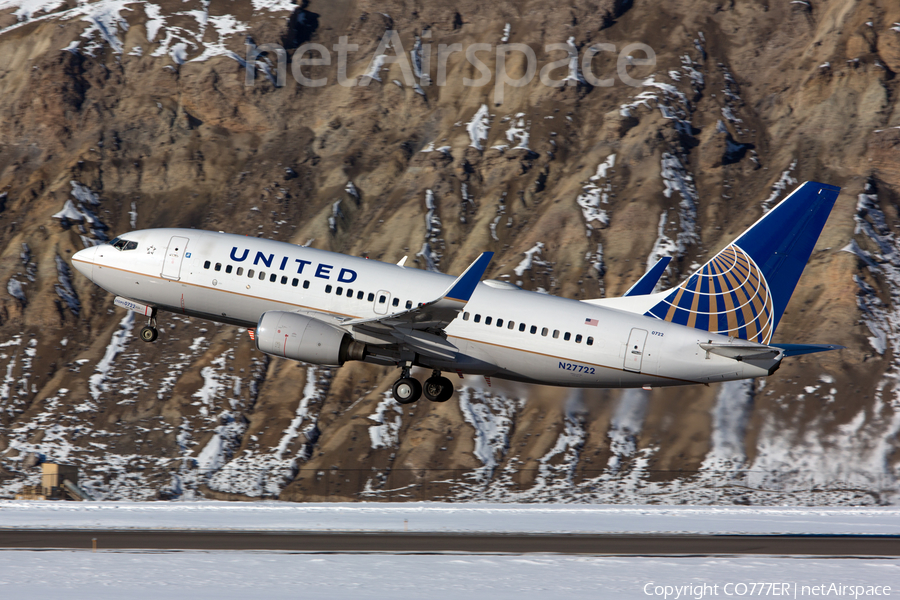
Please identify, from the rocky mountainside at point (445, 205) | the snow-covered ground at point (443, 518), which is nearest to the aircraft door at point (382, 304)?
the snow-covered ground at point (443, 518)

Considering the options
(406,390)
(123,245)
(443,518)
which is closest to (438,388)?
(406,390)

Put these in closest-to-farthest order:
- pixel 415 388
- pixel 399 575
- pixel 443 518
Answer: pixel 399 575, pixel 415 388, pixel 443 518

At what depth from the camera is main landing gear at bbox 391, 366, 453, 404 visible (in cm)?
3934

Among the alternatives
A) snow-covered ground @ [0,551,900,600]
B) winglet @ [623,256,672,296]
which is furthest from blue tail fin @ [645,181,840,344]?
snow-covered ground @ [0,551,900,600]

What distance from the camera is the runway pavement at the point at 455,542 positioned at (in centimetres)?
3625

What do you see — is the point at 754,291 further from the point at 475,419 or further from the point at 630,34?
the point at 630,34

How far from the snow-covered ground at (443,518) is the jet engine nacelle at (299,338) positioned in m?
9.14

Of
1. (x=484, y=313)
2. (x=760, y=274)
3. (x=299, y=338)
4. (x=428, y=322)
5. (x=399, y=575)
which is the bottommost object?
(x=399, y=575)

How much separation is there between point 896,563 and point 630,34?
77.2 meters

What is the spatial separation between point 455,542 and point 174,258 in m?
15.5

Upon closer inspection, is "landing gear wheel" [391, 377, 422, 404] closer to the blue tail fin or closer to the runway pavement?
the runway pavement

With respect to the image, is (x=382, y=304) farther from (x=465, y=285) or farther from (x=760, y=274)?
(x=760, y=274)

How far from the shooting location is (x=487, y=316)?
37.9 meters

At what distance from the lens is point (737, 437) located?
2635 inches
